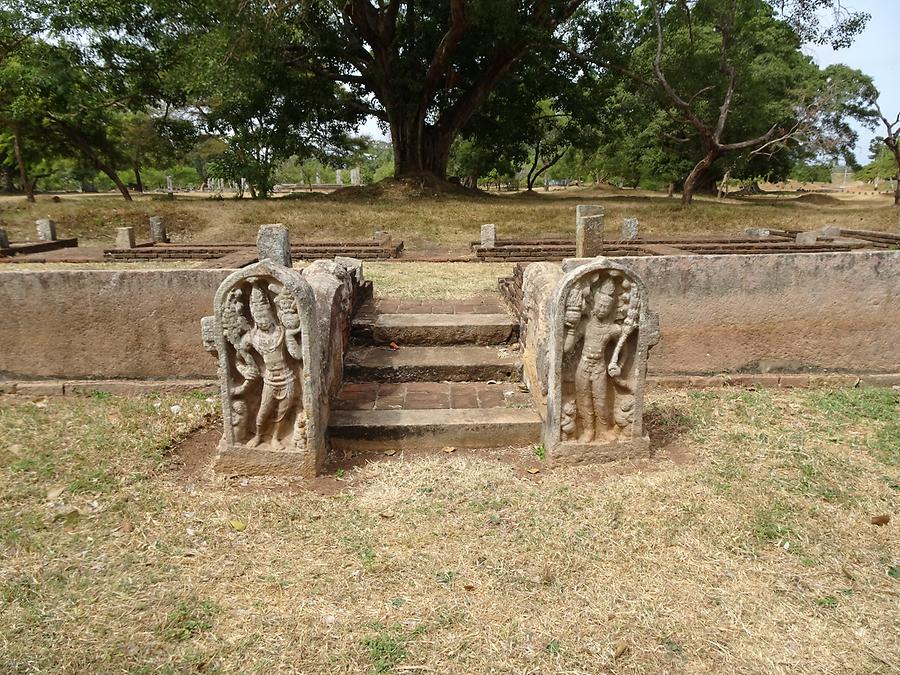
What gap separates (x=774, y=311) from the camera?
16.5 feet

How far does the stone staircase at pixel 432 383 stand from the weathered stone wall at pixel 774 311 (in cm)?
59

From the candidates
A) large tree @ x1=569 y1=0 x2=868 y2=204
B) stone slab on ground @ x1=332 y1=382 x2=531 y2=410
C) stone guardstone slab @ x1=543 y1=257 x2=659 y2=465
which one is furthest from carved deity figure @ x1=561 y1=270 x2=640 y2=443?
large tree @ x1=569 y1=0 x2=868 y2=204

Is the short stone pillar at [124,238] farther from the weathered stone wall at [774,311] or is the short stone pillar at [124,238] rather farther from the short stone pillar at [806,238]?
the short stone pillar at [806,238]

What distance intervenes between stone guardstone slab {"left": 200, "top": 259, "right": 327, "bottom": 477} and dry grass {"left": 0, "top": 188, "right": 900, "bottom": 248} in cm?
1210

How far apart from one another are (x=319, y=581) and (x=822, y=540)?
2478 millimetres

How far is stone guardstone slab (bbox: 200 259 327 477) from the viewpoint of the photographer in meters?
3.44

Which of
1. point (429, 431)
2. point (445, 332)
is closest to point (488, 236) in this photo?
point (445, 332)

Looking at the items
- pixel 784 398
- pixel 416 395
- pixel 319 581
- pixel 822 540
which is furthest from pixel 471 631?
pixel 784 398

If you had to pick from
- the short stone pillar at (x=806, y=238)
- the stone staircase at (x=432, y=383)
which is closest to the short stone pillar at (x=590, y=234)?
the stone staircase at (x=432, y=383)

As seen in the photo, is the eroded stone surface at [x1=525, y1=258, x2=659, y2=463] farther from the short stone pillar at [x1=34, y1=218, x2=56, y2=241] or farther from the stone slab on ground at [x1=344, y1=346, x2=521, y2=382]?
the short stone pillar at [x1=34, y1=218, x2=56, y2=241]

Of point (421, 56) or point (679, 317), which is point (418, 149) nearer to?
point (421, 56)

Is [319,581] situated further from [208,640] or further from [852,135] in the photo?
[852,135]

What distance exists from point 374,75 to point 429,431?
18.7 meters

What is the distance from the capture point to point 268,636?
229 centimetres
